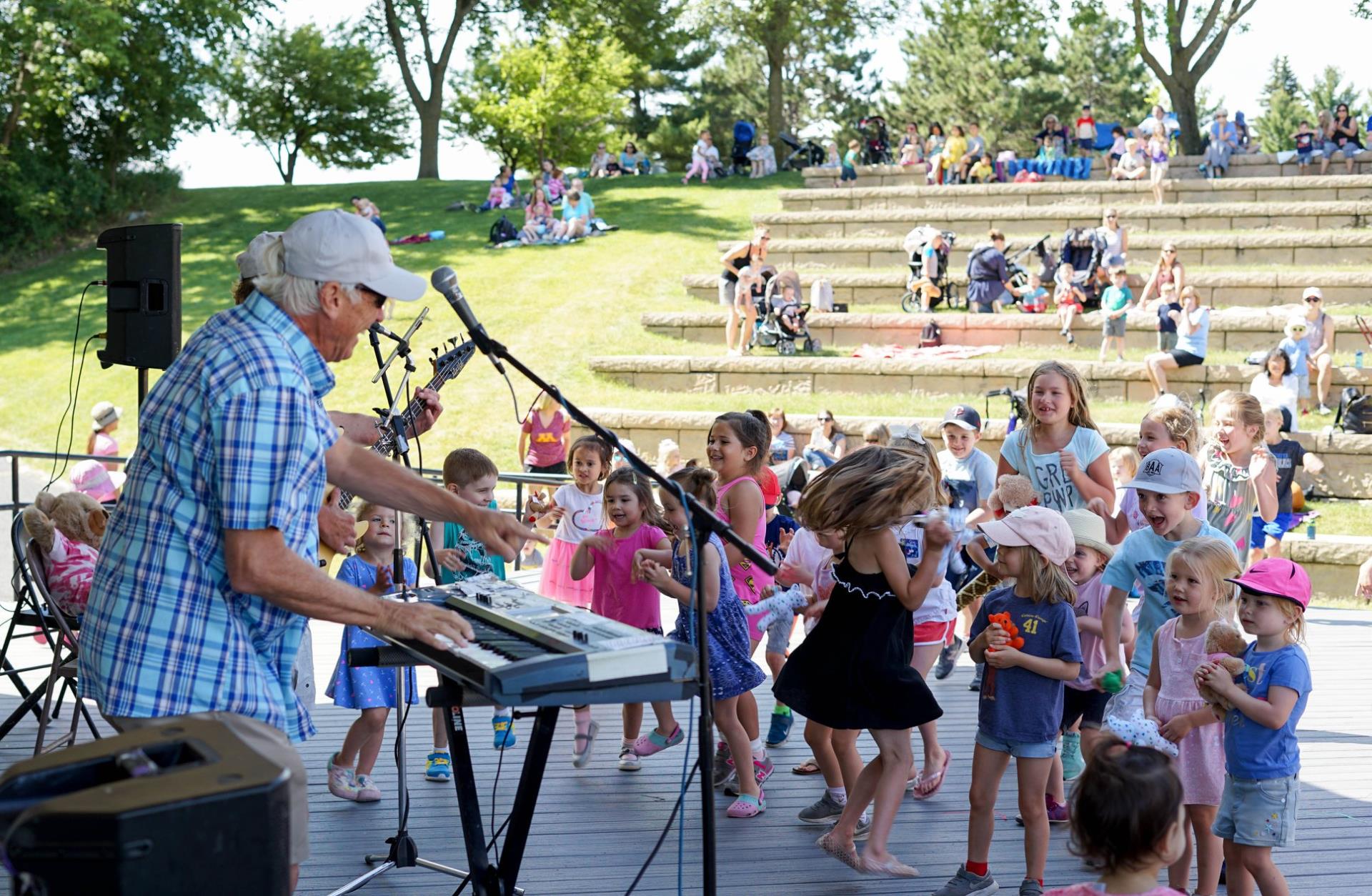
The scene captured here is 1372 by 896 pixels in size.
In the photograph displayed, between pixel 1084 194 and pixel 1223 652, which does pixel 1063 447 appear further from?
pixel 1084 194

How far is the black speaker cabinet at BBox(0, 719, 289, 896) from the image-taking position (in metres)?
1.90

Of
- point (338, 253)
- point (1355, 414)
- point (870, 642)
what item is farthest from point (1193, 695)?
point (1355, 414)

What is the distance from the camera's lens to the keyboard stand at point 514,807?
3350 mm

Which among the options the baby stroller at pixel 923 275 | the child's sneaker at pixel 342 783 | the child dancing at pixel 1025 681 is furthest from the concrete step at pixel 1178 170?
the child's sneaker at pixel 342 783

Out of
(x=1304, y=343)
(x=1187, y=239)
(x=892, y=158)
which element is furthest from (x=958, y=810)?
(x=892, y=158)

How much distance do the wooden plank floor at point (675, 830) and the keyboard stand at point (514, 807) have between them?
2.61ft

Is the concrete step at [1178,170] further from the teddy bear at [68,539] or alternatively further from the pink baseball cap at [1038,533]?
the teddy bear at [68,539]

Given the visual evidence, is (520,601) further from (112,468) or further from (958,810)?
(112,468)

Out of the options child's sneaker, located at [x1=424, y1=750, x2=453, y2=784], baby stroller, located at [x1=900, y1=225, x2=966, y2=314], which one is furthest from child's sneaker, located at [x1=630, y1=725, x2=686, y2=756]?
baby stroller, located at [x1=900, y1=225, x2=966, y2=314]

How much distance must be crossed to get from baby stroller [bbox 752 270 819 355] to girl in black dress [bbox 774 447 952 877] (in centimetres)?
1238

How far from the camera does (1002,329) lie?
16484mm

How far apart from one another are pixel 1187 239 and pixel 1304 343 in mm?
5387

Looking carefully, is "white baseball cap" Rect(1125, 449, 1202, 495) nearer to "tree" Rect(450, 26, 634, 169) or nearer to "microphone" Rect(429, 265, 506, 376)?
"microphone" Rect(429, 265, 506, 376)

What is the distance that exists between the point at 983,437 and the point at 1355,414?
3442mm
